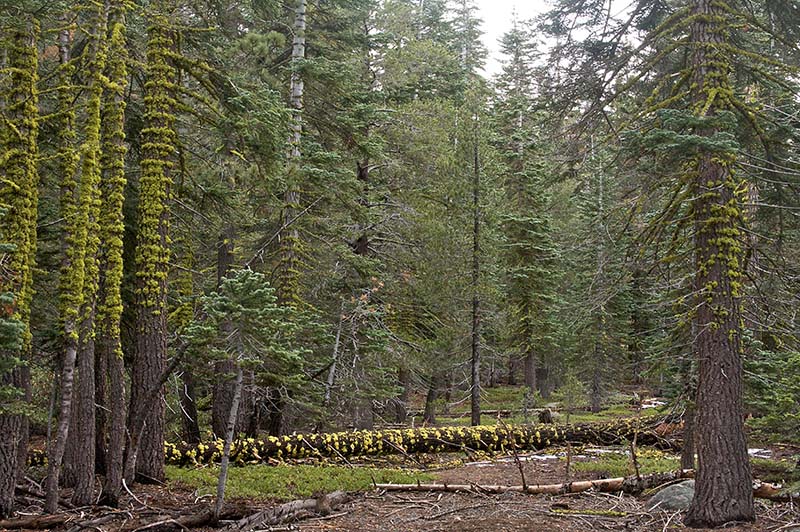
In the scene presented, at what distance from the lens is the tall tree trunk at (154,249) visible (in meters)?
9.95

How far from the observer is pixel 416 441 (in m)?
16.0

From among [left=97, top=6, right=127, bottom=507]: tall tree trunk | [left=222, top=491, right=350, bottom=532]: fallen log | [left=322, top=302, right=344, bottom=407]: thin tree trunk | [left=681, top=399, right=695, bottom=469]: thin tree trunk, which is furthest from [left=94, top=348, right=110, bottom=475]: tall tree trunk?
[left=681, top=399, right=695, bottom=469]: thin tree trunk

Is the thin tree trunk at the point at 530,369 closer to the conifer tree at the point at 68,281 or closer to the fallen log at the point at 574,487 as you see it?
the fallen log at the point at 574,487

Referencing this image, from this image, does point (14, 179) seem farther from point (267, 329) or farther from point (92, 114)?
point (267, 329)

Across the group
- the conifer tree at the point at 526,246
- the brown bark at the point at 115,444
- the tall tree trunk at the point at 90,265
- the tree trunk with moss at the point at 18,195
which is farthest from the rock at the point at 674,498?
the conifer tree at the point at 526,246

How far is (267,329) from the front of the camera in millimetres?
7098

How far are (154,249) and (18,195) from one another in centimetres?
228

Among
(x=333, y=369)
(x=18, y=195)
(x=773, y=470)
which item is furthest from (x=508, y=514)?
(x=18, y=195)

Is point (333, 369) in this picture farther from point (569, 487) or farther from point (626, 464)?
point (626, 464)

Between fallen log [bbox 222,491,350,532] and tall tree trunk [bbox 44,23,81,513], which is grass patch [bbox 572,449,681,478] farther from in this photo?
tall tree trunk [bbox 44,23,81,513]

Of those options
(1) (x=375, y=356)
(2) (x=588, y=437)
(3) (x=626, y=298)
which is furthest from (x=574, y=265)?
(1) (x=375, y=356)

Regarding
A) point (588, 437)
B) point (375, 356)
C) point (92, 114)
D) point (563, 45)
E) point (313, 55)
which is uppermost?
point (313, 55)

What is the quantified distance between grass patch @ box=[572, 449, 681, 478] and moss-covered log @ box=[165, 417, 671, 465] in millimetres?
633

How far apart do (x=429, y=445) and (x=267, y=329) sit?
10.2m
